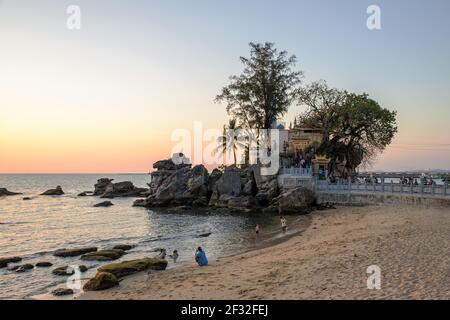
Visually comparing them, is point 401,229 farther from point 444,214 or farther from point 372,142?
point 372,142

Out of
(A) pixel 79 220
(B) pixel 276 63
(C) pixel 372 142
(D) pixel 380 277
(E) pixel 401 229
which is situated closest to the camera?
(D) pixel 380 277

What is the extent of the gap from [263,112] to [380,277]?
4690 cm

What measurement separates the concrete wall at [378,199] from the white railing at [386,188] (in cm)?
54

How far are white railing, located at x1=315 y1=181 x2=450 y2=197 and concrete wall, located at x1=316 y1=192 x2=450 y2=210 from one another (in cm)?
54

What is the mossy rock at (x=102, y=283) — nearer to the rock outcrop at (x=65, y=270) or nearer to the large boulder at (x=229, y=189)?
the rock outcrop at (x=65, y=270)

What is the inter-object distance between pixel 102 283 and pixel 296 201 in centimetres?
3156

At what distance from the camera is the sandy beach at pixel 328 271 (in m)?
13.5

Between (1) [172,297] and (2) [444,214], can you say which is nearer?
(1) [172,297]

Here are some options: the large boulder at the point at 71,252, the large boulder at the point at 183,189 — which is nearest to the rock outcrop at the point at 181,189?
the large boulder at the point at 183,189

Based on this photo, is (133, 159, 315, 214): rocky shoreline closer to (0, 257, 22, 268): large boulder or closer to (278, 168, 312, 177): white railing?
(278, 168, 312, 177): white railing

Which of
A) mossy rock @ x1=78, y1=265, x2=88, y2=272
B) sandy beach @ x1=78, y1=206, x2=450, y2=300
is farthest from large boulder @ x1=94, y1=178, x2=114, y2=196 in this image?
sandy beach @ x1=78, y1=206, x2=450, y2=300
